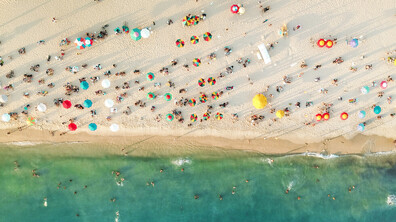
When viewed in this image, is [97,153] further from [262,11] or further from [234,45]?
[262,11]

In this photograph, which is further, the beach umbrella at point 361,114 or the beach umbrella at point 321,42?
the beach umbrella at point 361,114

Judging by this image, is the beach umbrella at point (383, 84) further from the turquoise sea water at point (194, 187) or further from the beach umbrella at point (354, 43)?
the turquoise sea water at point (194, 187)

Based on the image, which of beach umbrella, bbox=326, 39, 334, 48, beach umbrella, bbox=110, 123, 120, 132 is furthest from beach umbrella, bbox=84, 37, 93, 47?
beach umbrella, bbox=326, 39, 334, 48

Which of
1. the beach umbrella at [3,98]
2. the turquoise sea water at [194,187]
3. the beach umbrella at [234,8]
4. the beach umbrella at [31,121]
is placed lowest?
the turquoise sea water at [194,187]

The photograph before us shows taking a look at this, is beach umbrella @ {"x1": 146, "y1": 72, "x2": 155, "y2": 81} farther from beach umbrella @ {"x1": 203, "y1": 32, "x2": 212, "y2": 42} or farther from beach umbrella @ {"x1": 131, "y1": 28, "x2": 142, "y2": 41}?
beach umbrella @ {"x1": 203, "y1": 32, "x2": 212, "y2": 42}

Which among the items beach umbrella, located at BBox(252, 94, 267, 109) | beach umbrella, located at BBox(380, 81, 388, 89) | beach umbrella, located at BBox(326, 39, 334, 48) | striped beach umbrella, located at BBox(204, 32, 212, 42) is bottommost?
beach umbrella, located at BBox(380, 81, 388, 89)

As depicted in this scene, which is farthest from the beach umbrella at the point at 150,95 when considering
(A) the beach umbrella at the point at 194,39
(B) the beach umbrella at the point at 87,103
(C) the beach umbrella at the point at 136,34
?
(A) the beach umbrella at the point at 194,39
